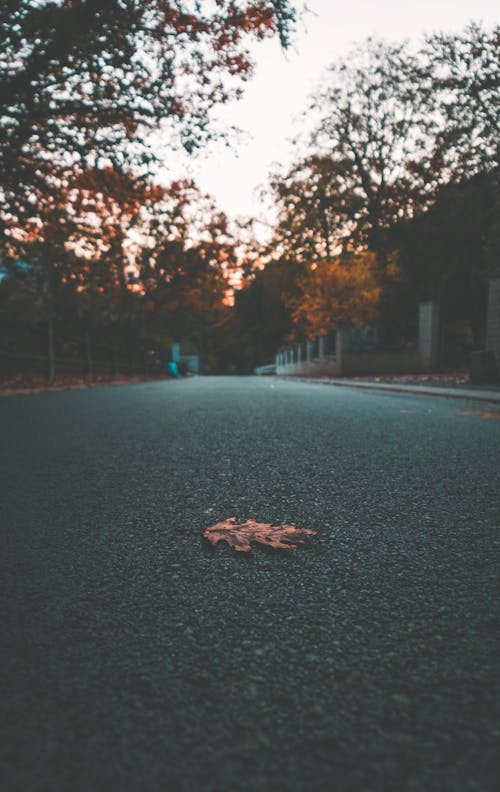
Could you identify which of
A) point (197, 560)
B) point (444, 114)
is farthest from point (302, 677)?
point (444, 114)

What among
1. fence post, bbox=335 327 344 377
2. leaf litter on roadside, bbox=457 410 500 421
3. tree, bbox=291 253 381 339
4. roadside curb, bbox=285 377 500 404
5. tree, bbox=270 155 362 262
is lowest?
leaf litter on roadside, bbox=457 410 500 421

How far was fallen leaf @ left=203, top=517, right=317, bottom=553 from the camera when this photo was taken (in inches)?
83.3

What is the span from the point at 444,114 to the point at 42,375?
714 inches

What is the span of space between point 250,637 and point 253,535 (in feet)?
2.71

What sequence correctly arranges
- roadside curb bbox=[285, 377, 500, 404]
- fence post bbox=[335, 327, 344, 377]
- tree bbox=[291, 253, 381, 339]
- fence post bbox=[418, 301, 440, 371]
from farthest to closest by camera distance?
1. tree bbox=[291, 253, 381, 339]
2. fence post bbox=[335, 327, 344, 377]
3. fence post bbox=[418, 301, 440, 371]
4. roadside curb bbox=[285, 377, 500, 404]

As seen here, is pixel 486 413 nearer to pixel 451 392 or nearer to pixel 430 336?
pixel 451 392

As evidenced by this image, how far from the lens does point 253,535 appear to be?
222 centimetres

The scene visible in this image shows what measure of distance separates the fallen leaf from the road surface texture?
0.20 feet

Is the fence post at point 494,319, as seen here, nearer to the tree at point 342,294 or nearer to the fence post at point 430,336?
the fence post at point 430,336

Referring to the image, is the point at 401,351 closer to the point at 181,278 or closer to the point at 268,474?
the point at 181,278

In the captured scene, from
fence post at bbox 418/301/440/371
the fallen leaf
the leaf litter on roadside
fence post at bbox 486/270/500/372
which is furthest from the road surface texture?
fence post at bbox 418/301/440/371

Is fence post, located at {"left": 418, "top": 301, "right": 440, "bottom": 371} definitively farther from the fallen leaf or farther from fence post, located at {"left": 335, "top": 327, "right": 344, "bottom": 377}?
the fallen leaf

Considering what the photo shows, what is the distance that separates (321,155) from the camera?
31.8 metres

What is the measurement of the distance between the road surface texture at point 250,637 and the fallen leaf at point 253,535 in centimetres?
6
